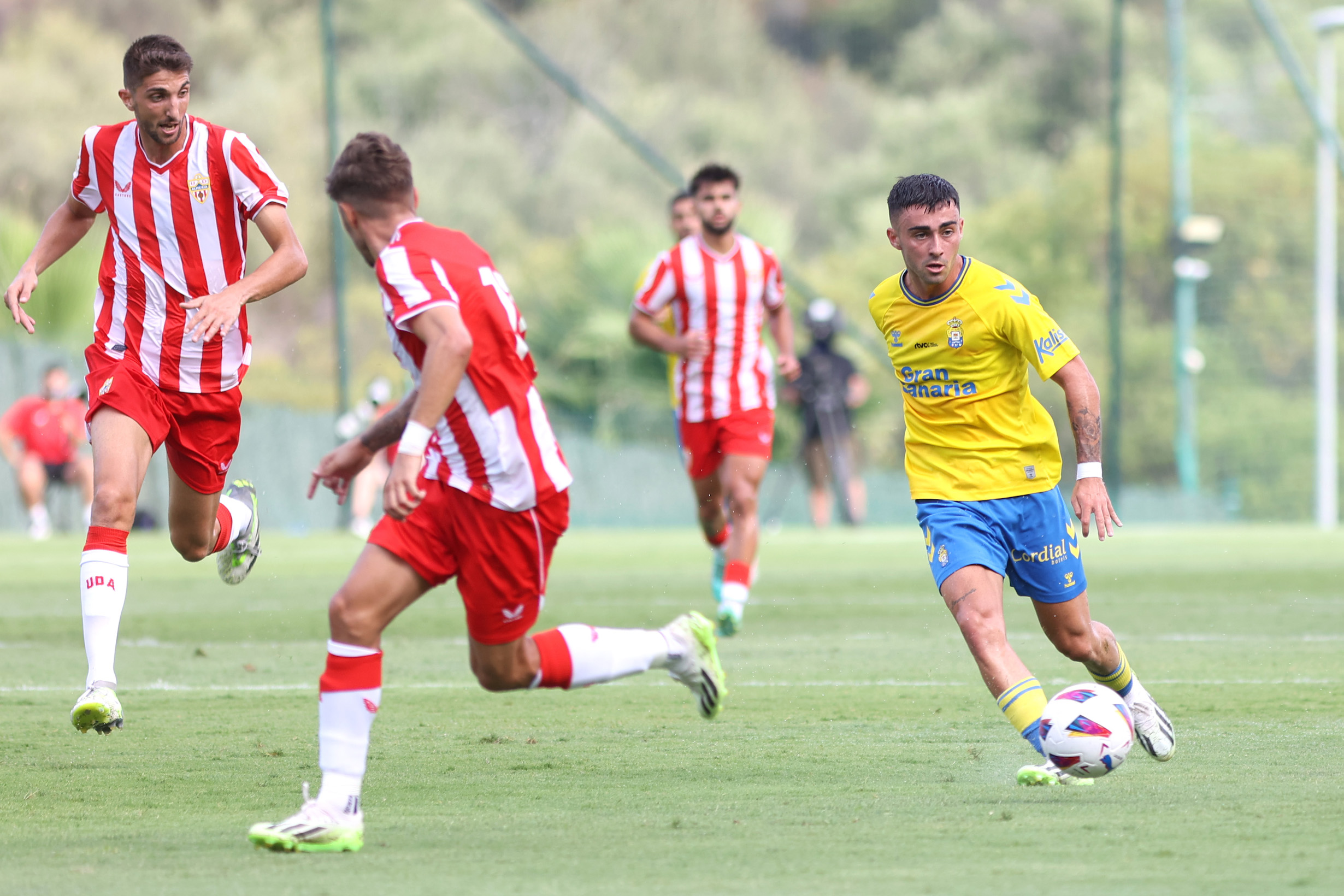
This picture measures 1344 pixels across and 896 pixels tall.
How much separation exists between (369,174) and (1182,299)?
23976 mm

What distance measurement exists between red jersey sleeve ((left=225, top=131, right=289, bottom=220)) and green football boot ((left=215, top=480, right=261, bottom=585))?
1.33 meters

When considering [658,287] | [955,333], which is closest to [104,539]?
[955,333]

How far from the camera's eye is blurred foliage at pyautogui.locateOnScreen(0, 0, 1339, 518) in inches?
1108

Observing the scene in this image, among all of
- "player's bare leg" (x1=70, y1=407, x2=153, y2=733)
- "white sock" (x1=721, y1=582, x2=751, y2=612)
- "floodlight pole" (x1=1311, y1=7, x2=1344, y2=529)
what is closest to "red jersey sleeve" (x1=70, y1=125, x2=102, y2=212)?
"player's bare leg" (x1=70, y1=407, x2=153, y2=733)

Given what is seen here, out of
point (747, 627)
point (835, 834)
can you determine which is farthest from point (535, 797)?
point (747, 627)

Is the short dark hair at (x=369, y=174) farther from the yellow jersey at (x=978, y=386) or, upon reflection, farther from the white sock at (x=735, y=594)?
the white sock at (x=735, y=594)

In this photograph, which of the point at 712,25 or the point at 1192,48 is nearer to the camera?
the point at 1192,48

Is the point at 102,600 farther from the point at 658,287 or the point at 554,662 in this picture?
the point at 658,287

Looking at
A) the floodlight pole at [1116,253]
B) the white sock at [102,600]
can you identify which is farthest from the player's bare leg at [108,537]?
the floodlight pole at [1116,253]

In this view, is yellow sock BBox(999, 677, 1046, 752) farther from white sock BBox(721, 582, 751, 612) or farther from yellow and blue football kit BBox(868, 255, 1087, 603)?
white sock BBox(721, 582, 751, 612)

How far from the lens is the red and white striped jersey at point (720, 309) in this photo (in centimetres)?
1041

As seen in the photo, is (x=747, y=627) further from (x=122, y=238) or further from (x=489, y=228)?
(x=489, y=228)

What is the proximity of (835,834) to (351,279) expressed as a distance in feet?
120

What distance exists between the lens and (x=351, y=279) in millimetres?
39969
